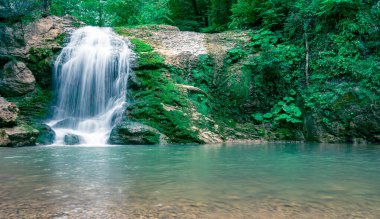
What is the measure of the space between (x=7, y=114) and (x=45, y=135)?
1104 mm

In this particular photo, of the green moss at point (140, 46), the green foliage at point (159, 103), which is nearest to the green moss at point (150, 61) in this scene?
the green foliage at point (159, 103)

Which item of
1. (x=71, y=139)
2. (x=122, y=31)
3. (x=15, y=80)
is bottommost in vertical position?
(x=71, y=139)

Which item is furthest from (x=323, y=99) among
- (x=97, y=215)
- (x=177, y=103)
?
(x=97, y=215)

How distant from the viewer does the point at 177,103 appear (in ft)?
34.4

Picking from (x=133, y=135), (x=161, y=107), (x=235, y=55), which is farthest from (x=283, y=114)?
(x=133, y=135)

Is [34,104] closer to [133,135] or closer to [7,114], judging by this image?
[7,114]

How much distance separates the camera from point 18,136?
8.42 meters

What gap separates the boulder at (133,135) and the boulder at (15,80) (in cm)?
383

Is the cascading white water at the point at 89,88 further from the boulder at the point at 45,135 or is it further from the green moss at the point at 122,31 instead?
the green moss at the point at 122,31

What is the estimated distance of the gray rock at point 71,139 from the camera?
9039 millimetres

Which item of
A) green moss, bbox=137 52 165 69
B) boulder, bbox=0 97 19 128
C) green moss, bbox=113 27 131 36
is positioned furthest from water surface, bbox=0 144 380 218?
green moss, bbox=113 27 131 36

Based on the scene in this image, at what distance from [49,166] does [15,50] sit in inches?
326

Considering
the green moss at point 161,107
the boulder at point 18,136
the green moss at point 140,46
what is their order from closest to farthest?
1. the boulder at point 18,136
2. the green moss at point 161,107
3. the green moss at point 140,46

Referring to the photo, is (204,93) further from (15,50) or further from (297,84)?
(15,50)
